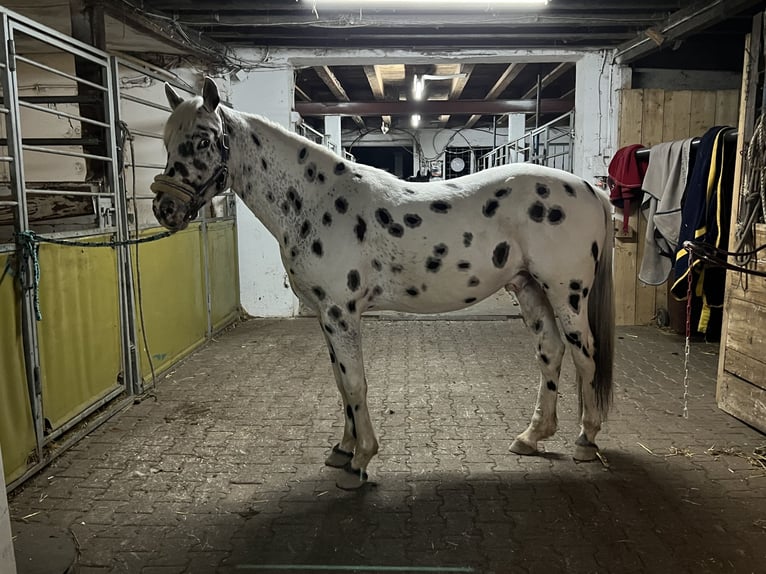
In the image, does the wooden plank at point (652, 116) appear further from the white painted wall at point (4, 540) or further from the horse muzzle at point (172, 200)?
the white painted wall at point (4, 540)

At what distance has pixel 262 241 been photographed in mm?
5844

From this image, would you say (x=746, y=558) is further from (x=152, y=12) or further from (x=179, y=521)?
(x=152, y=12)

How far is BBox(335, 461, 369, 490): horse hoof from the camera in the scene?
2.30 meters

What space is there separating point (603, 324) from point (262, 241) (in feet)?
13.6

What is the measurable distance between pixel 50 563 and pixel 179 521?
0.44 metres

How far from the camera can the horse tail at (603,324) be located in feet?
8.25

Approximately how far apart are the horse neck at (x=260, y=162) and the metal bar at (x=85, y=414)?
1.56 metres

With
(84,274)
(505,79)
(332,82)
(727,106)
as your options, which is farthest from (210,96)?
(505,79)

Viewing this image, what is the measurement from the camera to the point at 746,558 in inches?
71.4

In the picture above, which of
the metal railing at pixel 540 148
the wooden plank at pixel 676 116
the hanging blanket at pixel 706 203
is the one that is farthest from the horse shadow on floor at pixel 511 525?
the metal railing at pixel 540 148

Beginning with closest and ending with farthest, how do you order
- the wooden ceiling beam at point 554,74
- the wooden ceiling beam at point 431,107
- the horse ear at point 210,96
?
the horse ear at point 210,96 < the wooden ceiling beam at point 554,74 < the wooden ceiling beam at point 431,107

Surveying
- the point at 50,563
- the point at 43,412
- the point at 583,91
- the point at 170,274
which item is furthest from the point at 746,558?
the point at 583,91

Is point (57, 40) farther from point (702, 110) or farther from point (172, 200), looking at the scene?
point (702, 110)

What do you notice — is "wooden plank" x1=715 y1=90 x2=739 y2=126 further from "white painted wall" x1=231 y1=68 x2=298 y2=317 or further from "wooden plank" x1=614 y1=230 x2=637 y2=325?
"white painted wall" x1=231 y1=68 x2=298 y2=317
